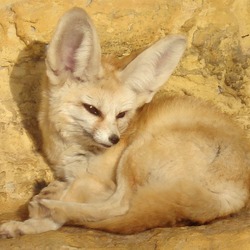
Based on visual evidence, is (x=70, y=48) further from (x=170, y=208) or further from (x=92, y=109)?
(x=170, y=208)

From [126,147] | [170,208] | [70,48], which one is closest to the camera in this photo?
[170,208]

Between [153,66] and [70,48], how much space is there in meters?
0.48

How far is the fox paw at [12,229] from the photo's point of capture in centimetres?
291

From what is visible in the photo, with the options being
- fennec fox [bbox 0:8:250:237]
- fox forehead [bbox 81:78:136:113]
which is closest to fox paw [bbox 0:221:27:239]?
fennec fox [bbox 0:8:250:237]

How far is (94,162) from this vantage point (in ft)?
10.6

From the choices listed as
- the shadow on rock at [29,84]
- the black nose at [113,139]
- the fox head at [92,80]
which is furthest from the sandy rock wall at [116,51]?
the black nose at [113,139]

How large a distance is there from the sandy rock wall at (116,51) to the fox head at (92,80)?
414 millimetres

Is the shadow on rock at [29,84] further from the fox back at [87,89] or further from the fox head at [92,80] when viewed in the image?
the fox head at [92,80]

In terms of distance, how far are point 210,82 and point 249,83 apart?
0.81ft

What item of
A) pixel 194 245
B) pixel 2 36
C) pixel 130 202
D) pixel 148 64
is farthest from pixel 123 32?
pixel 194 245

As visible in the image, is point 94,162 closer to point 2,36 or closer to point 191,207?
point 191,207

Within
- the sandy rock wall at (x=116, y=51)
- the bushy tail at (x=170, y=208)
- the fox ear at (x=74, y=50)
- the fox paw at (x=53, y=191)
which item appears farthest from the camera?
the sandy rock wall at (x=116, y=51)

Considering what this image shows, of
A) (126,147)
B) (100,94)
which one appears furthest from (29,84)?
(126,147)

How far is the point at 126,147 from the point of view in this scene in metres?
3.22
